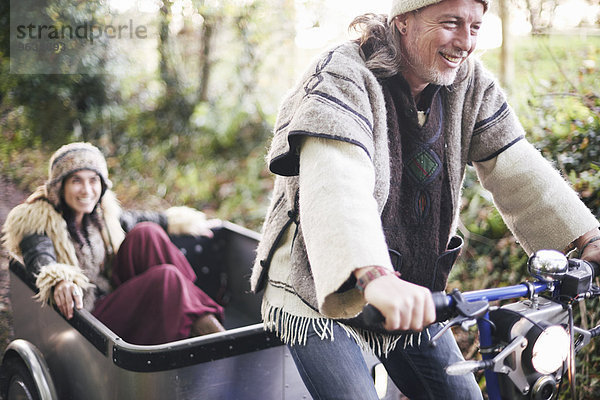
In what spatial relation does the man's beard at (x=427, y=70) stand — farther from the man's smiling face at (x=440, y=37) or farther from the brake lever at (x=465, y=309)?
the brake lever at (x=465, y=309)

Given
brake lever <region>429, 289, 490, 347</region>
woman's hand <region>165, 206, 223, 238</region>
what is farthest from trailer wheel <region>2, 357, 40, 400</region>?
brake lever <region>429, 289, 490, 347</region>

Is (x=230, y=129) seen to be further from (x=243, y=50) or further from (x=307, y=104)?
(x=307, y=104)

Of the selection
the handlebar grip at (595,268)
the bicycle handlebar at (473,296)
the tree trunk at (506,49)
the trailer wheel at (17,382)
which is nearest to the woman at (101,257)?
the trailer wheel at (17,382)

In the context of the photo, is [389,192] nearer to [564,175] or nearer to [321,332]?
[321,332]

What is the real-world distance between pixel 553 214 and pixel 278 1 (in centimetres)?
639

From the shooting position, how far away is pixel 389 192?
168cm

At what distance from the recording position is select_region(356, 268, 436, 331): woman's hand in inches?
47.4

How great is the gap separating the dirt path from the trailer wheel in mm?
1512

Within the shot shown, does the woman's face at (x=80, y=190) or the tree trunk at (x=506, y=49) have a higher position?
the tree trunk at (x=506, y=49)

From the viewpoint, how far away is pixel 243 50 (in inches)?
309

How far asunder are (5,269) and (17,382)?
305 centimetres

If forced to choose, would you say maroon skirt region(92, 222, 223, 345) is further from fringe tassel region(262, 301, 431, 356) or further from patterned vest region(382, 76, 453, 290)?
patterned vest region(382, 76, 453, 290)

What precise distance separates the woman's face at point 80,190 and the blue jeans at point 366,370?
1846mm

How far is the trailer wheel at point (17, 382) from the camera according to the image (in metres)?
2.63
